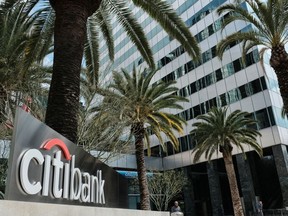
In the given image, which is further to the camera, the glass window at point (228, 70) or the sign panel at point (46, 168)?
the glass window at point (228, 70)

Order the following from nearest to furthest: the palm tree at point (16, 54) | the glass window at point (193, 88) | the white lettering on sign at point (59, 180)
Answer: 1. the white lettering on sign at point (59, 180)
2. the palm tree at point (16, 54)
3. the glass window at point (193, 88)

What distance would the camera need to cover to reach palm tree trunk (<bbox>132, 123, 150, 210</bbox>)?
18469 millimetres

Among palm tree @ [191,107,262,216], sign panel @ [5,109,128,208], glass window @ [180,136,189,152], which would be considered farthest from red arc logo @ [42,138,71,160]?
glass window @ [180,136,189,152]

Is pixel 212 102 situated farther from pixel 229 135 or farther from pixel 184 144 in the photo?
pixel 229 135

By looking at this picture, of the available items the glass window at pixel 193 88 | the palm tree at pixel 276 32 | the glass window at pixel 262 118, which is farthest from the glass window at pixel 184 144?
the palm tree at pixel 276 32

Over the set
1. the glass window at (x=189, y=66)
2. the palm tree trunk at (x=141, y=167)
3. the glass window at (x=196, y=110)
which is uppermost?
the glass window at (x=189, y=66)

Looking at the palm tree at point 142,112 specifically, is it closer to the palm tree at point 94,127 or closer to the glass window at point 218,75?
the palm tree at point 94,127

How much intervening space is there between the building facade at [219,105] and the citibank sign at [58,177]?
73.7 ft

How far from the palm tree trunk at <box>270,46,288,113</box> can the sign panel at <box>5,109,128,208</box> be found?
407 inches

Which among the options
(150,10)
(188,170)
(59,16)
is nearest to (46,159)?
(59,16)

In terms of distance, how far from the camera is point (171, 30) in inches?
443

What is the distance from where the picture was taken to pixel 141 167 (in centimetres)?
1923

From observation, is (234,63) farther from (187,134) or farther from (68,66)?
(68,66)

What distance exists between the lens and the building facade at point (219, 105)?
29297 millimetres
